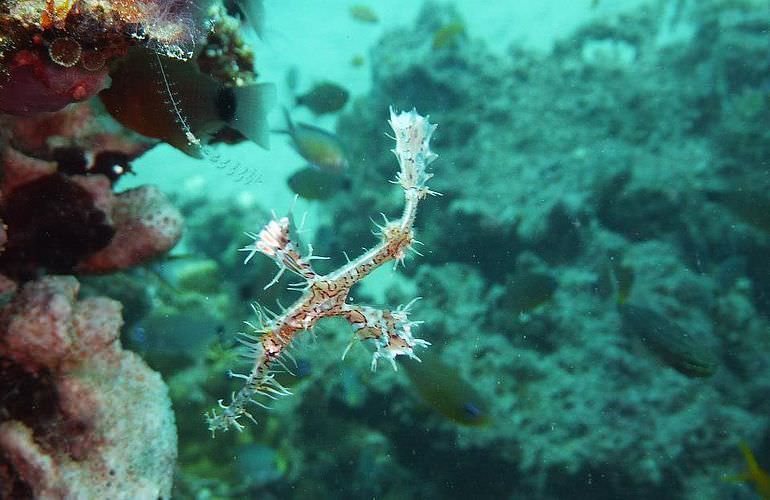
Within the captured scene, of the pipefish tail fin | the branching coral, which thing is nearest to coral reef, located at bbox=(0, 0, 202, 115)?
the pipefish tail fin

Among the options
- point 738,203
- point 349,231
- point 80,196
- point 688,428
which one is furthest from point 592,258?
point 80,196

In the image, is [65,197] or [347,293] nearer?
[347,293]

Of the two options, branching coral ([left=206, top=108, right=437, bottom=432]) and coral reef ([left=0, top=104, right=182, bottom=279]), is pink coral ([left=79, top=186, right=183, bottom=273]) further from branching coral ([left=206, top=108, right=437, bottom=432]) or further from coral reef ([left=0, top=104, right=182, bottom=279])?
branching coral ([left=206, top=108, right=437, bottom=432])

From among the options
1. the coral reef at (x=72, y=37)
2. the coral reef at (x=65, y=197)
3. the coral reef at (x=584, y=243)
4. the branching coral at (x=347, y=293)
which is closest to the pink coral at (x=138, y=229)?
the coral reef at (x=65, y=197)

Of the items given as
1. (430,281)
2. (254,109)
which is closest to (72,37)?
(254,109)

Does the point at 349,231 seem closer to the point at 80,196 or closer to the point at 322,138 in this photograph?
the point at 322,138

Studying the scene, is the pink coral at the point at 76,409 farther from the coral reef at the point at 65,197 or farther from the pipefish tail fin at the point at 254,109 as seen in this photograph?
the pipefish tail fin at the point at 254,109

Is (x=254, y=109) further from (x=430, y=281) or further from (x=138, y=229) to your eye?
(x=430, y=281)
